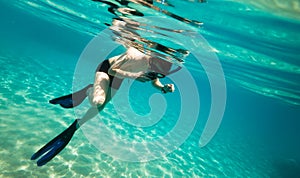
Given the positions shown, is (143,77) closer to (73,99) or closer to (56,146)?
(73,99)

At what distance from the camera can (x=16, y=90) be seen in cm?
1532

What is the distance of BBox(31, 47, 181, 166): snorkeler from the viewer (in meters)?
5.61

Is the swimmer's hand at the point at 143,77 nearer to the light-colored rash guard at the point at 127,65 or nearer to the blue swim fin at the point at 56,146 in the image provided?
the light-colored rash guard at the point at 127,65

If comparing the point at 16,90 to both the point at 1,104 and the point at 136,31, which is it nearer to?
the point at 1,104

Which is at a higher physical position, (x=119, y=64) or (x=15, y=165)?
(x=119, y=64)

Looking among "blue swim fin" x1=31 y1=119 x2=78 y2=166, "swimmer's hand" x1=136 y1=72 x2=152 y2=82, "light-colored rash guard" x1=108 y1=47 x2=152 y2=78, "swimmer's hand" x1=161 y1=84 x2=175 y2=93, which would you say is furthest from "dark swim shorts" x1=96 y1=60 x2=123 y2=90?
"blue swim fin" x1=31 y1=119 x2=78 y2=166

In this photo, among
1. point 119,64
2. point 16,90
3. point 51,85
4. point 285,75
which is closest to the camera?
point 119,64

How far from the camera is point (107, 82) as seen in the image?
5.76 metres

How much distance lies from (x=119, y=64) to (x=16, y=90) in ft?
43.2

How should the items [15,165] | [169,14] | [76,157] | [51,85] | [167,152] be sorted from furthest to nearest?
[51,85] → [167,152] → [169,14] → [76,157] → [15,165]

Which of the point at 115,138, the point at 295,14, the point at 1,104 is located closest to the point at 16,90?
the point at 1,104

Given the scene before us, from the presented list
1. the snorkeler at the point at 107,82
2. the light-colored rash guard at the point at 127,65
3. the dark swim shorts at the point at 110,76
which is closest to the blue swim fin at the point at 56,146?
the snorkeler at the point at 107,82

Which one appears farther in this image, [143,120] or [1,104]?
[143,120]

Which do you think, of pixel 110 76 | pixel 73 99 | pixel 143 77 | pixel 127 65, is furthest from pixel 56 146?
pixel 143 77
